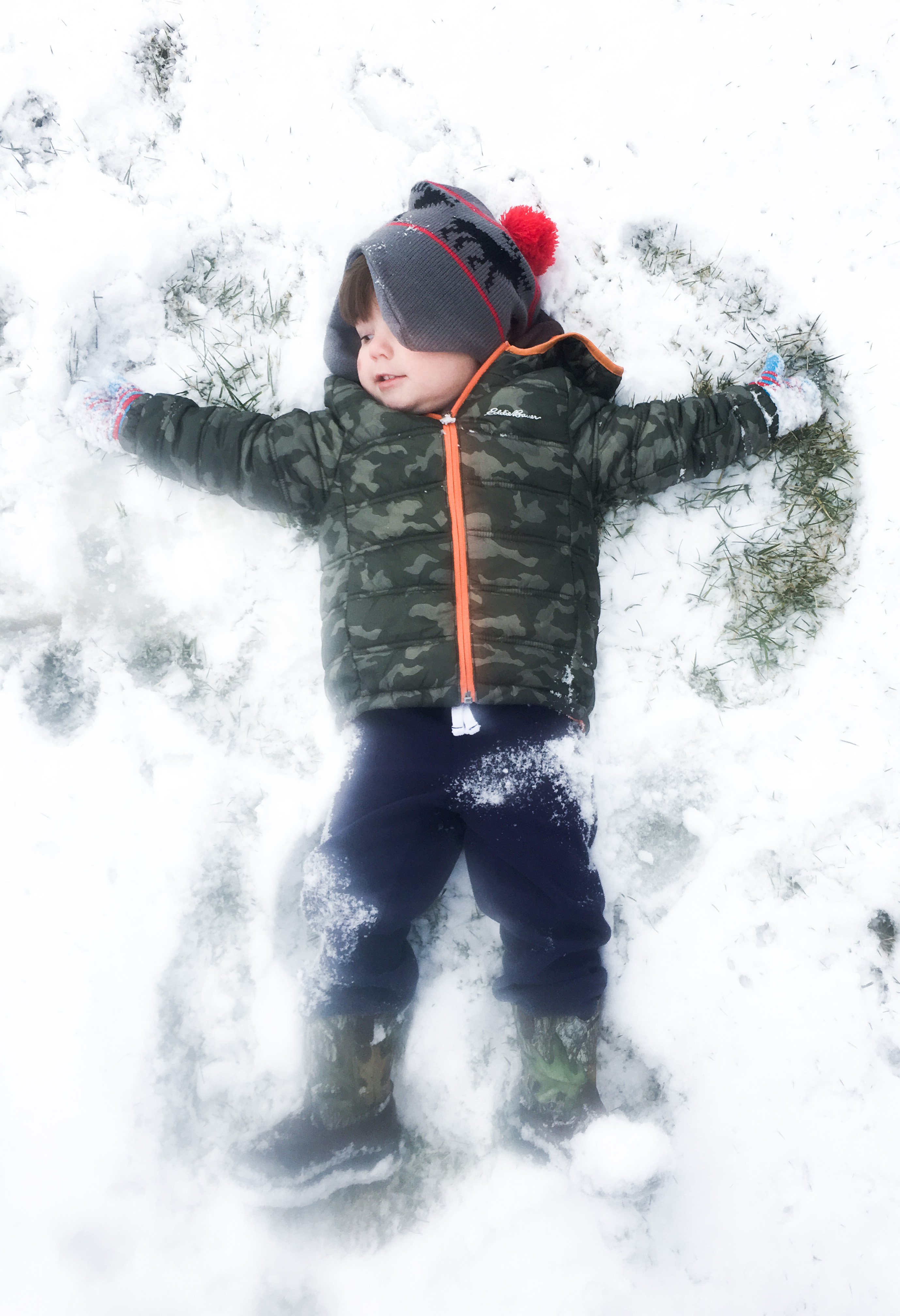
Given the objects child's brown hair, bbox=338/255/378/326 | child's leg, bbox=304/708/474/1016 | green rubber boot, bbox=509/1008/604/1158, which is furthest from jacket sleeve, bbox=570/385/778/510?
green rubber boot, bbox=509/1008/604/1158

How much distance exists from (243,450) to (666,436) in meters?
1.26

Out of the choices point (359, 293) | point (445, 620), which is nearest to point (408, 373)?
point (359, 293)

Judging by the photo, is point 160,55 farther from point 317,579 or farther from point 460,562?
point 460,562

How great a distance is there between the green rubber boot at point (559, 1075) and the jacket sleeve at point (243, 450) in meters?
1.67

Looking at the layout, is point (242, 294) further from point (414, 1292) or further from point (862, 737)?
point (414, 1292)

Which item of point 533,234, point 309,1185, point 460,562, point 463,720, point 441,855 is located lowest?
point 309,1185

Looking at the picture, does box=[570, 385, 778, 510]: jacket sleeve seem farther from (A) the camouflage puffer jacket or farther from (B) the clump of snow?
(B) the clump of snow

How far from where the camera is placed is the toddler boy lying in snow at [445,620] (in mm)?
2086

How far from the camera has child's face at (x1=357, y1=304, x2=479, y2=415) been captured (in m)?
2.16

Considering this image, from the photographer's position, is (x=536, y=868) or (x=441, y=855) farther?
(x=441, y=855)

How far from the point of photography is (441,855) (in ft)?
7.16

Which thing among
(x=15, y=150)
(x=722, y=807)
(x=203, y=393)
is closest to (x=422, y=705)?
(x=722, y=807)

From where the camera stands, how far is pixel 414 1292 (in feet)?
7.35

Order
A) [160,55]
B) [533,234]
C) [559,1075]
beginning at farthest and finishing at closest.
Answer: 1. [160,55]
2. [533,234]
3. [559,1075]
